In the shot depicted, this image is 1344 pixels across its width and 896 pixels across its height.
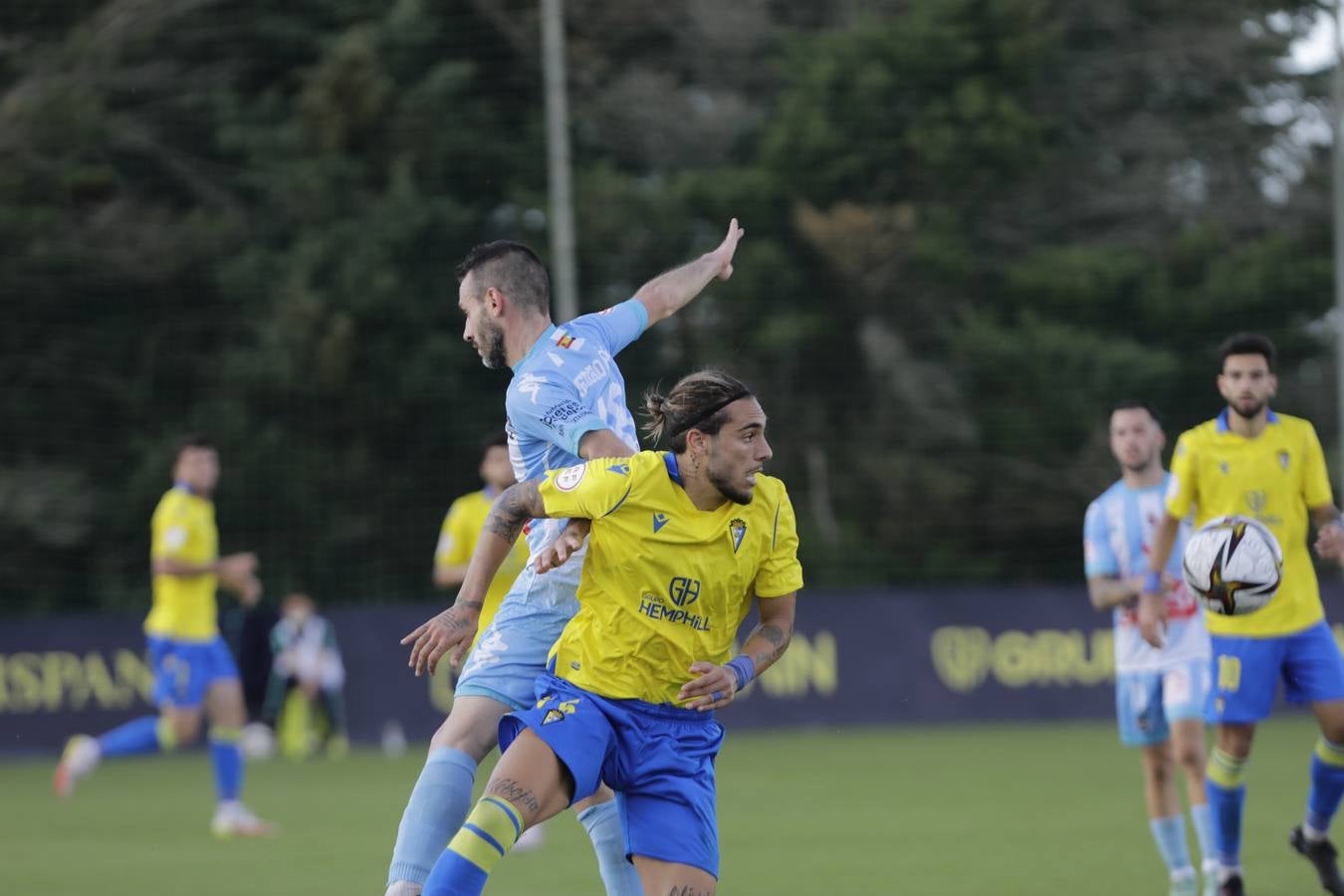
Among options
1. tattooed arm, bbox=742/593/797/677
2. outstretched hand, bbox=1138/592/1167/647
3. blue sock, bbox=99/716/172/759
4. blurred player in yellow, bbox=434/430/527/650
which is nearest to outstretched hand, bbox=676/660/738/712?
tattooed arm, bbox=742/593/797/677

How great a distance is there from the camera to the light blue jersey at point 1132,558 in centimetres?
875

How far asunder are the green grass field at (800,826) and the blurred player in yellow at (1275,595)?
56 centimetres

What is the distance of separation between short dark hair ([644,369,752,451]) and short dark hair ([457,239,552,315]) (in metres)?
0.88

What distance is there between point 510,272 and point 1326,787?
4.31 metres

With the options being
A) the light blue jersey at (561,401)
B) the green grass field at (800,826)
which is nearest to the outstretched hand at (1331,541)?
the green grass field at (800,826)

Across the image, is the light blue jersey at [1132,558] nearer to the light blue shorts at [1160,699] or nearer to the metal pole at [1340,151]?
the light blue shorts at [1160,699]

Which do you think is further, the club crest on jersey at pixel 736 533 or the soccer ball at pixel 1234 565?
the soccer ball at pixel 1234 565

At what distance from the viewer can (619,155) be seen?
2614cm

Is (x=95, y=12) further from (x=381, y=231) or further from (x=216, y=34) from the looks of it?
(x=381, y=231)

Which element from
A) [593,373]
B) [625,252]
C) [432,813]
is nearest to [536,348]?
[593,373]

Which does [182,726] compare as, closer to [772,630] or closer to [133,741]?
[133,741]

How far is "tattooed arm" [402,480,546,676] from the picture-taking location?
5.44m

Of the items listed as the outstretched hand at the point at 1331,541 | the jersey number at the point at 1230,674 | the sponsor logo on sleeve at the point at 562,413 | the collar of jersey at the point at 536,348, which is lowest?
the jersey number at the point at 1230,674

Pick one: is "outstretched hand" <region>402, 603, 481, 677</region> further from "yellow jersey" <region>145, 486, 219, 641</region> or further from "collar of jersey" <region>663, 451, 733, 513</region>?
"yellow jersey" <region>145, 486, 219, 641</region>
